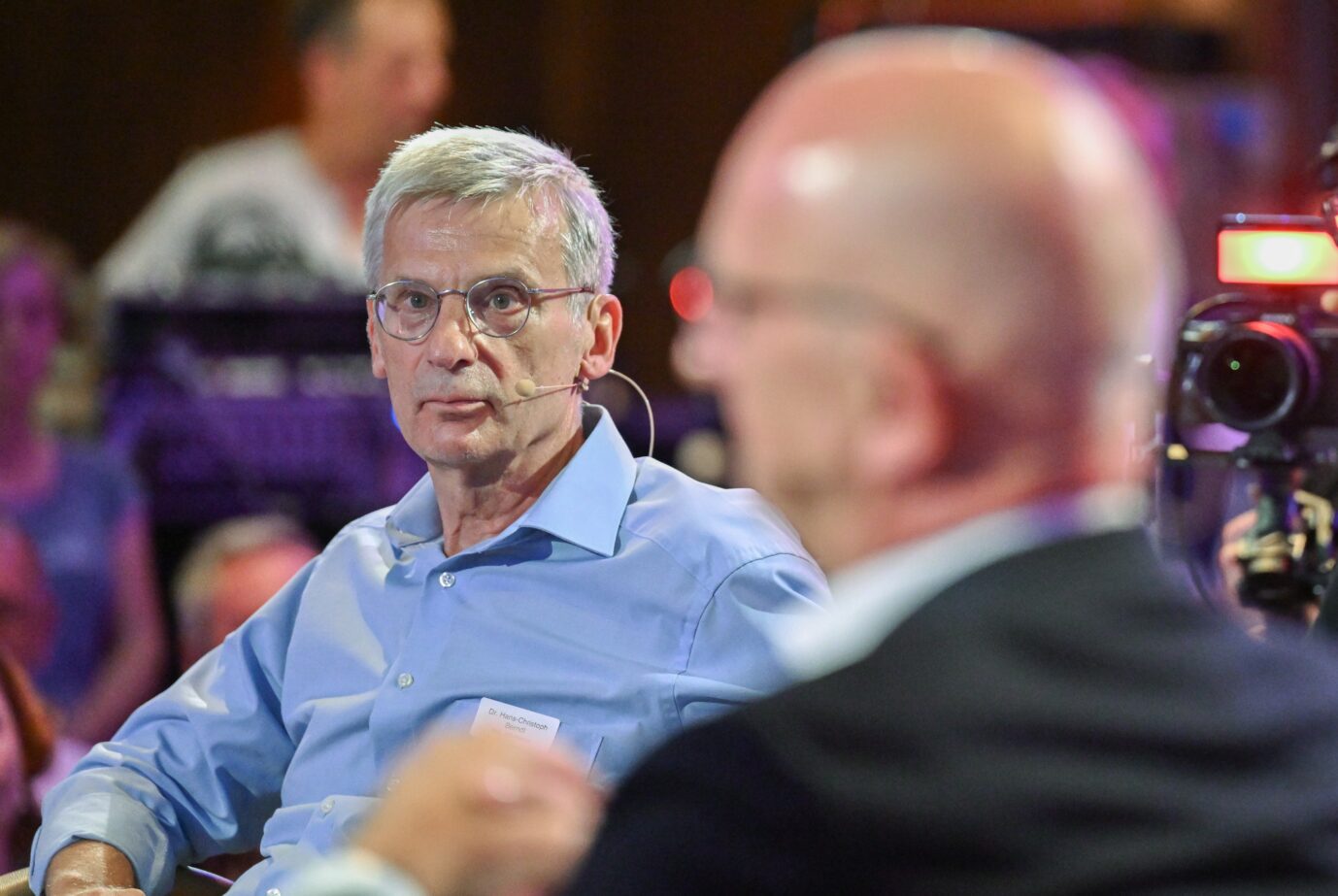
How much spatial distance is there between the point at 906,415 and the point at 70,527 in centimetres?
286

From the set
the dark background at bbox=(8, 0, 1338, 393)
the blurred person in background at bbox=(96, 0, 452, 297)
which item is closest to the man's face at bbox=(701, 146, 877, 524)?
the blurred person in background at bbox=(96, 0, 452, 297)

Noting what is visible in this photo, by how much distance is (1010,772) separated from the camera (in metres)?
0.80

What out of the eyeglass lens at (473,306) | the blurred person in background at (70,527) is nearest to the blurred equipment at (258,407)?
the blurred person in background at (70,527)

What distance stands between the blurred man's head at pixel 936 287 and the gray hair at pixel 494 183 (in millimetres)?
1008

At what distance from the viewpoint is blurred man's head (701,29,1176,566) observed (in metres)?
0.88

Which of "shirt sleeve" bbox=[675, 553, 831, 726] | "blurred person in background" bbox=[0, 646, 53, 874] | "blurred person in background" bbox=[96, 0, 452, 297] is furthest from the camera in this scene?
"blurred person in background" bbox=[96, 0, 452, 297]

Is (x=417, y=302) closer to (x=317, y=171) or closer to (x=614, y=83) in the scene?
(x=317, y=171)

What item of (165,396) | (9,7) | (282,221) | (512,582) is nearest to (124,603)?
(165,396)

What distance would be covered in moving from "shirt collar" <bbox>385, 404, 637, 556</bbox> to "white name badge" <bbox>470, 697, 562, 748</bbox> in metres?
0.20

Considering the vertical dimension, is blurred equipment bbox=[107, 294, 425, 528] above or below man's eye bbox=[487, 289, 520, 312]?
below

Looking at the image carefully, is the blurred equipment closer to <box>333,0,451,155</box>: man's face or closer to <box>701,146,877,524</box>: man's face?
<box>333,0,451,155</box>: man's face

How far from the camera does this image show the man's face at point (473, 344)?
1922 millimetres

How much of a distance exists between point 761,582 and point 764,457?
34.3 inches

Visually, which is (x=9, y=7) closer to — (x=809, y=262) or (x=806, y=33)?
(x=806, y=33)
